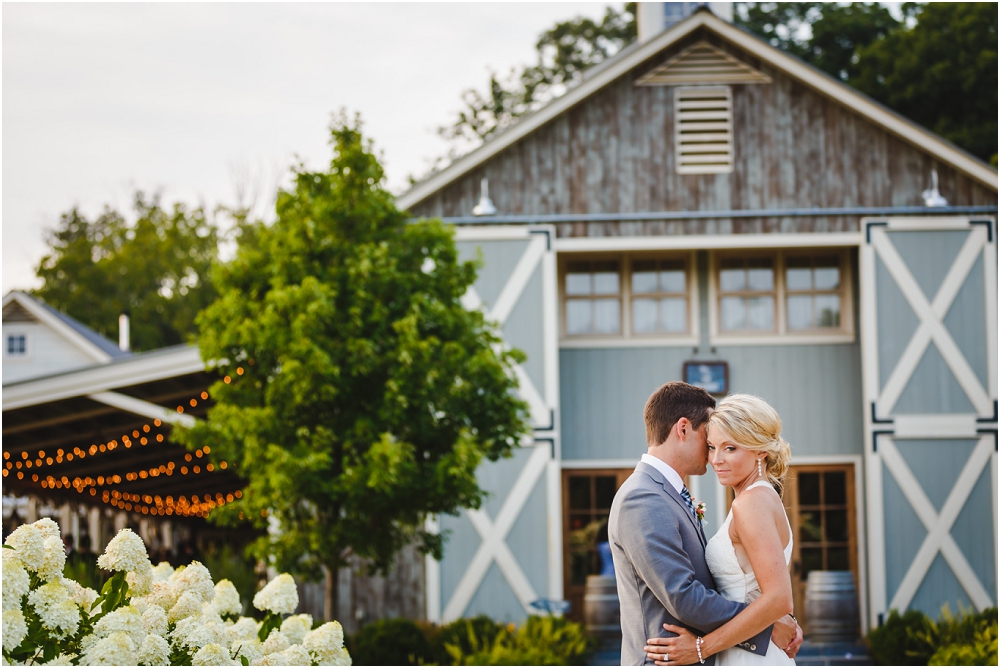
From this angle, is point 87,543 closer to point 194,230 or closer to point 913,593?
point 913,593

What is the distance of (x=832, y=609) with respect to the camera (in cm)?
1181

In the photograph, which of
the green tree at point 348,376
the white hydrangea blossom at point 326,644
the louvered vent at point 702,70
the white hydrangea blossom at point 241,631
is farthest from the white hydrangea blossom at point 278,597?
the louvered vent at point 702,70

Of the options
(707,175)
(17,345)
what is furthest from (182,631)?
(17,345)

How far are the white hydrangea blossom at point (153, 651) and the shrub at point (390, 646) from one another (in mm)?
6478

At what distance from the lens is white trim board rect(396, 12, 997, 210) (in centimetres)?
1270

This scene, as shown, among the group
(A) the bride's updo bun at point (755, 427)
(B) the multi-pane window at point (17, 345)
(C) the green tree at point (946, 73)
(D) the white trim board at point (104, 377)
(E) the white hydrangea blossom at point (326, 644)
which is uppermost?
(C) the green tree at point (946, 73)

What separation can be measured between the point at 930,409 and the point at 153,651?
36.6 ft

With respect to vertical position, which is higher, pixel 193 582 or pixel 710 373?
pixel 710 373

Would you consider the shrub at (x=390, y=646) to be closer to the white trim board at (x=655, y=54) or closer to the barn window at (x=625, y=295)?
the barn window at (x=625, y=295)

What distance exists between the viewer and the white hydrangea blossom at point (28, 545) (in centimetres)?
348

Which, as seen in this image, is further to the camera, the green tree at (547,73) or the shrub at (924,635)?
the green tree at (547,73)

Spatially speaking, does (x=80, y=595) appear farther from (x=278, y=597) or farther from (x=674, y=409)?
(x=674, y=409)

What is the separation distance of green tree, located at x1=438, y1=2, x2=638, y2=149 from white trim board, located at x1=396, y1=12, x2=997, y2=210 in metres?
15.3

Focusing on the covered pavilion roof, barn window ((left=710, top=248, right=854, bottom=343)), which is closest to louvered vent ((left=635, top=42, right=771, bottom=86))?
barn window ((left=710, top=248, right=854, bottom=343))
